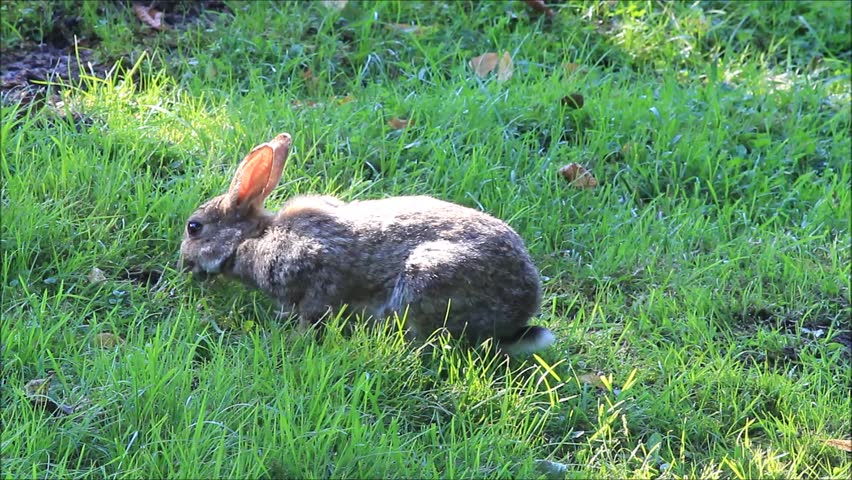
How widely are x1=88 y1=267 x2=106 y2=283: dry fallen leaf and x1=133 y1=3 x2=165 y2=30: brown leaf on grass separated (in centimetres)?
229

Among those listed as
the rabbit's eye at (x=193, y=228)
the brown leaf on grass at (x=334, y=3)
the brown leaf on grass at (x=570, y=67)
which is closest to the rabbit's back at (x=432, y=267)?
the rabbit's eye at (x=193, y=228)

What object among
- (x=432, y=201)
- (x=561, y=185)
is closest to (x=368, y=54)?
(x=561, y=185)

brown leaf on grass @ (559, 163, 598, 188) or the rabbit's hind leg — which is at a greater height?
the rabbit's hind leg

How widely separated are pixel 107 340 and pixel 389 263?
111 cm

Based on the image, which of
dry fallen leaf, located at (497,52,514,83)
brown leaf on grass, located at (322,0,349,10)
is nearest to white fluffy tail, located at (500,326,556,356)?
dry fallen leaf, located at (497,52,514,83)

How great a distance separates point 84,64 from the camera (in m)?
6.16

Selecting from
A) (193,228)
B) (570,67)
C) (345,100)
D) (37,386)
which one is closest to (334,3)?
(345,100)

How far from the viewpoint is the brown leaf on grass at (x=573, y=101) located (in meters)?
6.14

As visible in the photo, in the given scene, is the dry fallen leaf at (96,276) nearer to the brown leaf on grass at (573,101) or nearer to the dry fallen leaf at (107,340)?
the dry fallen leaf at (107,340)

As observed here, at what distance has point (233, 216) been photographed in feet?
16.0

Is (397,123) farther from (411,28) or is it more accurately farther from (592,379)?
(592,379)

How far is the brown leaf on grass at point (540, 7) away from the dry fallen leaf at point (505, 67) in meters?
0.66

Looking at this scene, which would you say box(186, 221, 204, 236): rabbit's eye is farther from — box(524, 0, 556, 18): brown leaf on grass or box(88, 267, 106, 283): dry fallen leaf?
box(524, 0, 556, 18): brown leaf on grass

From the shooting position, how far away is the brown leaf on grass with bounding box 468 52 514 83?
6488 millimetres
